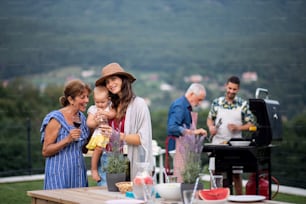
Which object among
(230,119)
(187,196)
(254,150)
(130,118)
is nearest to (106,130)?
(130,118)

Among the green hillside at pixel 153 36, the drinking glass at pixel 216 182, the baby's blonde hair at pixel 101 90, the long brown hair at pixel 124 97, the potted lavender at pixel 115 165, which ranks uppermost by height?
the green hillside at pixel 153 36

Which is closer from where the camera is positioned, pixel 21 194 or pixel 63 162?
pixel 63 162

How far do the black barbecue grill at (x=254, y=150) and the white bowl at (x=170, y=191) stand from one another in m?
2.86

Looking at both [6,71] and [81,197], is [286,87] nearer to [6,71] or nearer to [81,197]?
[6,71]

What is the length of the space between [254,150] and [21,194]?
3.30m

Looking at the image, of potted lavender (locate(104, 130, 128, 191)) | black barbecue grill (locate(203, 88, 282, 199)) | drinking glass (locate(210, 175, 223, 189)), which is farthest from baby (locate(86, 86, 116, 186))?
black barbecue grill (locate(203, 88, 282, 199))

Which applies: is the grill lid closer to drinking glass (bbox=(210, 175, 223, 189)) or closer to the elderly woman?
the elderly woman

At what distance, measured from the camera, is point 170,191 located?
147 inches

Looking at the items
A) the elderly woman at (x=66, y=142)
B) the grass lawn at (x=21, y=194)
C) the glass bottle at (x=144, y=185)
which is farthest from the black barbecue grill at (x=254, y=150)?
the glass bottle at (x=144, y=185)

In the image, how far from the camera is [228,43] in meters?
14.9

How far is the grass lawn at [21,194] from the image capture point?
317 inches

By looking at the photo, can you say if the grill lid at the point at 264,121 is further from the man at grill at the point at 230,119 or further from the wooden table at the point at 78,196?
the wooden table at the point at 78,196

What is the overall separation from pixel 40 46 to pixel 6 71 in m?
0.88

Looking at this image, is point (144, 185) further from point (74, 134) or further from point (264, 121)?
point (264, 121)
